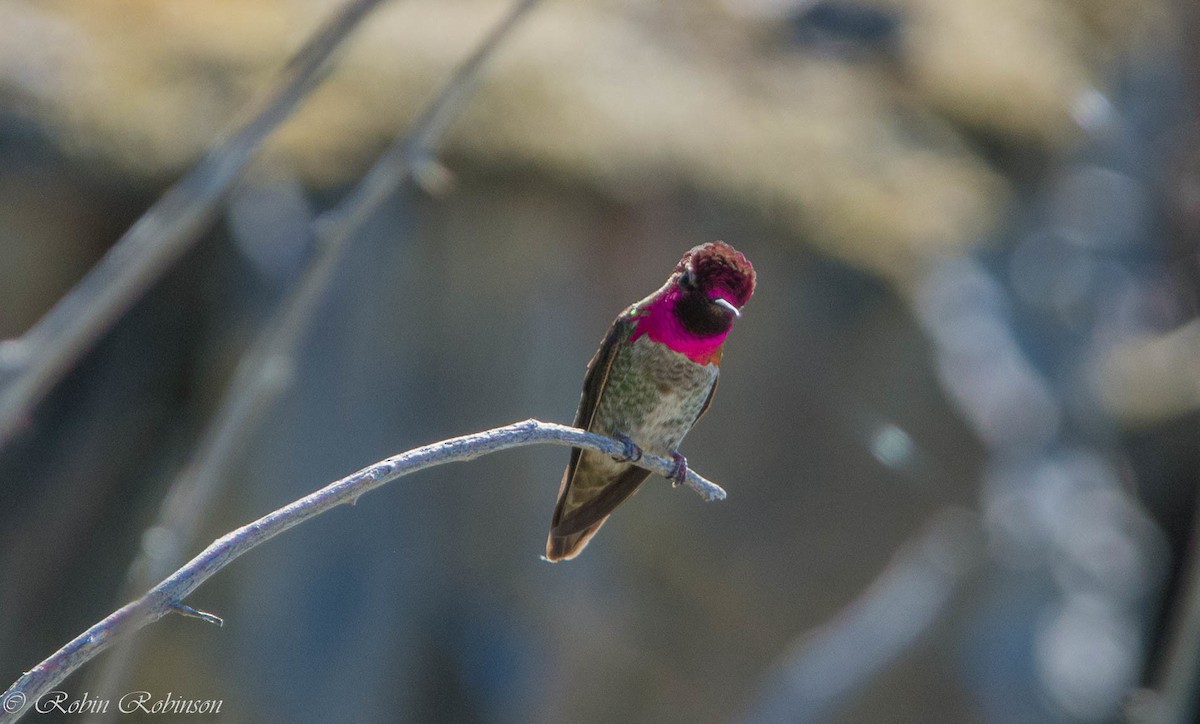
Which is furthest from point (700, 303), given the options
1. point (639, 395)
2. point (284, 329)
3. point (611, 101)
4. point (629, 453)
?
point (611, 101)

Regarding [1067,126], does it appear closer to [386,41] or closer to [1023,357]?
[1023,357]

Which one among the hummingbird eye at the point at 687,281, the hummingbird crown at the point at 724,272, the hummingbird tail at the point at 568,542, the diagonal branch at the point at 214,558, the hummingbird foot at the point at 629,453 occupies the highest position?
the hummingbird eye at the point at 687,281

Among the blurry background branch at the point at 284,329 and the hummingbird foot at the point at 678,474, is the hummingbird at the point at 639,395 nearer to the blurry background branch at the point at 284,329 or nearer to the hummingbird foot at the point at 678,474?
the hummingbird foot at the point at 678,474

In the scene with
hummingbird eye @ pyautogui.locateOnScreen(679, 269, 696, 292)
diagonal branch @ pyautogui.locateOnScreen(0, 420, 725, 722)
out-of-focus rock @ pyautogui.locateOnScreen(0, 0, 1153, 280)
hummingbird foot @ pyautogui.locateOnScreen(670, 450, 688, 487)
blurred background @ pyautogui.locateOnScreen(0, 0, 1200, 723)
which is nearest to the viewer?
diagonal branch @ pyautogui.locateOnScreen(0, 420, 725, 722)

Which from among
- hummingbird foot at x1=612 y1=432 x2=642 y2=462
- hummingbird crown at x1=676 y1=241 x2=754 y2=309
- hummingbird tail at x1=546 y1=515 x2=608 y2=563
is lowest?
hummingbird tail at x1=546 y1=515 x2=608 y2=563

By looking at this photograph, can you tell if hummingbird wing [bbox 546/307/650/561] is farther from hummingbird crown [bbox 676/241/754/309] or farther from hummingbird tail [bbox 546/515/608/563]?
hummingbird crown [bbox 676/241/754/309]

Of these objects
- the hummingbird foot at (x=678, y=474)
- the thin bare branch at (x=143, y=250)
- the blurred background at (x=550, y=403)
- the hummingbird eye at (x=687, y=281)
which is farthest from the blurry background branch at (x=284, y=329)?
the blurred background at (x=550, y=403)

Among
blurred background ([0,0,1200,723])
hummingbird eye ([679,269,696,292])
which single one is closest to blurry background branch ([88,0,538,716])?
hummingbird eye ([679,269,696,292])
